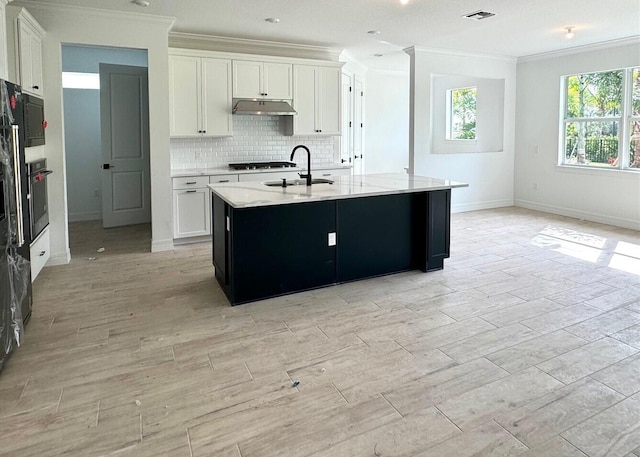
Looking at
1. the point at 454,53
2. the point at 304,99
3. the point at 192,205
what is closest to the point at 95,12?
the point at 192,205

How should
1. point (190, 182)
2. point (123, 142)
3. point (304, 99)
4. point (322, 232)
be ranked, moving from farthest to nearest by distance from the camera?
point (123, 142), point (304, 99), point (190, 182), point (322, 232)

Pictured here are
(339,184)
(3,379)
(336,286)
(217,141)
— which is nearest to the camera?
(3,379)

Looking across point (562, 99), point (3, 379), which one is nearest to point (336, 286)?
point (3, 379)

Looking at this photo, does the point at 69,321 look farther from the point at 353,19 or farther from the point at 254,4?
the point at 353,19

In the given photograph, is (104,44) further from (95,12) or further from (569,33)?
(569,33)

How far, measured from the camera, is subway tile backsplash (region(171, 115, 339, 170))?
6203 mm

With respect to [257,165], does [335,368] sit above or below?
below

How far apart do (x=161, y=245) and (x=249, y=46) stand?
287 centimetres

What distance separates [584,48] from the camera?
22.9ft

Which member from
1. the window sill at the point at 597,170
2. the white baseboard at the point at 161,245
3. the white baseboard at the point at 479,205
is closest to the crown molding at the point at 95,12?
the white baseboard at the point at 161,245

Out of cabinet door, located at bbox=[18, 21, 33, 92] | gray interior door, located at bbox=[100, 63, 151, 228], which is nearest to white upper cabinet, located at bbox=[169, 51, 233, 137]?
gray interior door, located at bbox=[100, 63, 151, 228]

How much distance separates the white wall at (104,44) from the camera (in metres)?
4.74

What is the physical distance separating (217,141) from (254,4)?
2.08 meters

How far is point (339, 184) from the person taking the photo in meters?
4.46
